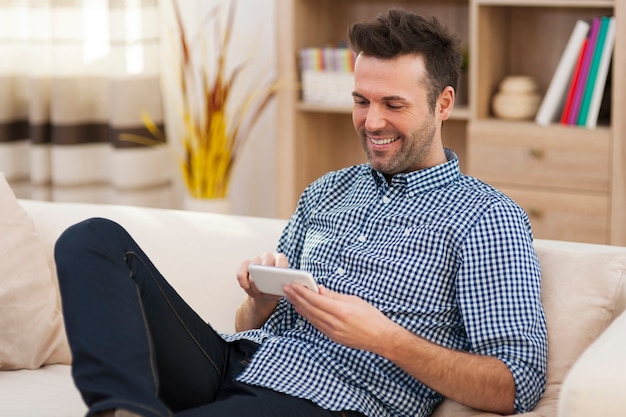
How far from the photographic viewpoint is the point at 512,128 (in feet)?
11.0

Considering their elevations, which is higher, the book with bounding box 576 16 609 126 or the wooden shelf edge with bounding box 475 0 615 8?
the wooden shelf edge with bounding box 475 0 615 8

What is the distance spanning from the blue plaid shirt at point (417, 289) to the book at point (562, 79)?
4.65 feet

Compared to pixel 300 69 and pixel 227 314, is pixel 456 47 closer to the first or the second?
pixel 227 314

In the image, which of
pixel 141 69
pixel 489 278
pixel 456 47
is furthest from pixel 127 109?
pixel 489 278

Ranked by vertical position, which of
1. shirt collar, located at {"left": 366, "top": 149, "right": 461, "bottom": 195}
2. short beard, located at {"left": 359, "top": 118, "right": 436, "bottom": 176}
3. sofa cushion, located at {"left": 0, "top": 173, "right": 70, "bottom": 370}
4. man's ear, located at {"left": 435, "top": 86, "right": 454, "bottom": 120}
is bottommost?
sofa cushion, located at {"left": 0, "top": 173, "right": 70, "bottom": 370}

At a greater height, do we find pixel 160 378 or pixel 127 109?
pixel 127 109

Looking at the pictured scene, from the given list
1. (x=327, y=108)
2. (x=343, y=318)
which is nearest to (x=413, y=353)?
(x=343, y=318)

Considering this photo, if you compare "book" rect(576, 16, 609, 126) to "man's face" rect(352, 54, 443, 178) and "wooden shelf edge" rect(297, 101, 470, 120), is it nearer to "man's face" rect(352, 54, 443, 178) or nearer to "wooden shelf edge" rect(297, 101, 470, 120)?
"wooden shelf edge" rect(297, 101, 470, 120)

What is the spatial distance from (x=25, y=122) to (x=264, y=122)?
97cm

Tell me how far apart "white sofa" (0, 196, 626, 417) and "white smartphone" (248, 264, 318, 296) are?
1.18ft

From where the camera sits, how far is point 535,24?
11.7ft

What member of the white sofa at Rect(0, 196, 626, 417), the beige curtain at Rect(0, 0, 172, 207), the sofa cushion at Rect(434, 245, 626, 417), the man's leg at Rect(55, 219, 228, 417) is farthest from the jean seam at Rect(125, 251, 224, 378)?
the beige curtain at Rect(0, 0, 172, 207)

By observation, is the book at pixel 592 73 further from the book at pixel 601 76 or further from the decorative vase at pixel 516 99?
the decorative vase at pixel 516 99

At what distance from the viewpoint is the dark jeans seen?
1.52m
